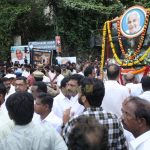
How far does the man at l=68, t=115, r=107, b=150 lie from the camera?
7.16ft

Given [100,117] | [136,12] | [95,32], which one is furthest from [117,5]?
[100,117]

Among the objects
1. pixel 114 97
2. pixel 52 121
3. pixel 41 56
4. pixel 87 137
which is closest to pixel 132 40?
pixel 41 56

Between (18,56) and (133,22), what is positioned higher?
(133,22)

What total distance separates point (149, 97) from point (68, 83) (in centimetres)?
111

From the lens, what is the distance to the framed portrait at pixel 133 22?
11258 millimetres

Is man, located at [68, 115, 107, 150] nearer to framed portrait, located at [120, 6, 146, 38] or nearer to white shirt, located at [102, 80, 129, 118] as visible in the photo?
white shirt, located at [102, 80, 129, 118]

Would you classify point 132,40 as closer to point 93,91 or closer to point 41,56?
point 41,56

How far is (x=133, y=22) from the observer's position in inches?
450

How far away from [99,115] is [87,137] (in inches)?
48.3

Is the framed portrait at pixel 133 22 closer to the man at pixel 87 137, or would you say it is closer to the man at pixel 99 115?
the man at pixel 99 115

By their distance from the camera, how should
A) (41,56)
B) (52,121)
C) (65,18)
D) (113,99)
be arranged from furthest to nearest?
1. (65,18)
2. (41,56)
3. (113,99)
4. (52,121)

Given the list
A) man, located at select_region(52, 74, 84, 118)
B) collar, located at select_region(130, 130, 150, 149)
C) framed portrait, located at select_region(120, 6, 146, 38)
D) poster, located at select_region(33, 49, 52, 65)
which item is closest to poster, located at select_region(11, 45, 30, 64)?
poster, located at select_region(33, 49, 52, 65)

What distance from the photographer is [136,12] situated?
1138 cm

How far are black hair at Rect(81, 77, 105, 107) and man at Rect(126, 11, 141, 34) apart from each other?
25.6 ft
